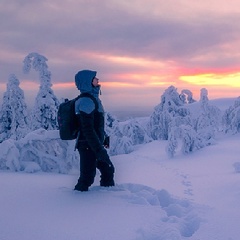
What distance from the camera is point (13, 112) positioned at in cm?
2472

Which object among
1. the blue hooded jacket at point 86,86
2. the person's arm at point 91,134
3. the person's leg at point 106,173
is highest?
the blue hooded jacket at point 86,86

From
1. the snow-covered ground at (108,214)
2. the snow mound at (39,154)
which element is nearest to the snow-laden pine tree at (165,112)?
the snow mound at (39,154)

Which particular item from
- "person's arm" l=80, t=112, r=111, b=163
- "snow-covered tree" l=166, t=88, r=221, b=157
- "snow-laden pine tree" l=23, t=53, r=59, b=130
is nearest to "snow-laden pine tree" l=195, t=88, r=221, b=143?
"snow-covered tree" l=166, t=88, r=221, b=157

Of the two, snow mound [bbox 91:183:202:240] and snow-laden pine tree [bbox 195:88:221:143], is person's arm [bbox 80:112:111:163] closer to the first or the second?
snow mound [bbox 91:183:202:240]

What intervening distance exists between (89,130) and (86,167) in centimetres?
69

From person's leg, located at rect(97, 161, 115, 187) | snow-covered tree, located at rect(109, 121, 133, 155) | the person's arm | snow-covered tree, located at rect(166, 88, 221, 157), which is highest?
the person's arm

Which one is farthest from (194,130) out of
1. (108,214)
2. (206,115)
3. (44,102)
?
(108,214)

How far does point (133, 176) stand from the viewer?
9.09 m

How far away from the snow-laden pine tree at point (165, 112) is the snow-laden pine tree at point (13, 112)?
12.1 metres

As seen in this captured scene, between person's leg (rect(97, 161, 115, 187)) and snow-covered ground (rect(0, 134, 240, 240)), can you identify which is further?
person's leg (rect(97, 161, 115, 187))

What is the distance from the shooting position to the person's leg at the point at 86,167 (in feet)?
18.7

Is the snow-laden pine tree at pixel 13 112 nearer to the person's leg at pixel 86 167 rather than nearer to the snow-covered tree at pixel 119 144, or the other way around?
the snow-covered tree at pixel 119 144

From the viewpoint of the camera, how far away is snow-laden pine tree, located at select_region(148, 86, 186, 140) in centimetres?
3066

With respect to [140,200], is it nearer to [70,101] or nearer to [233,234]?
[233,234]
